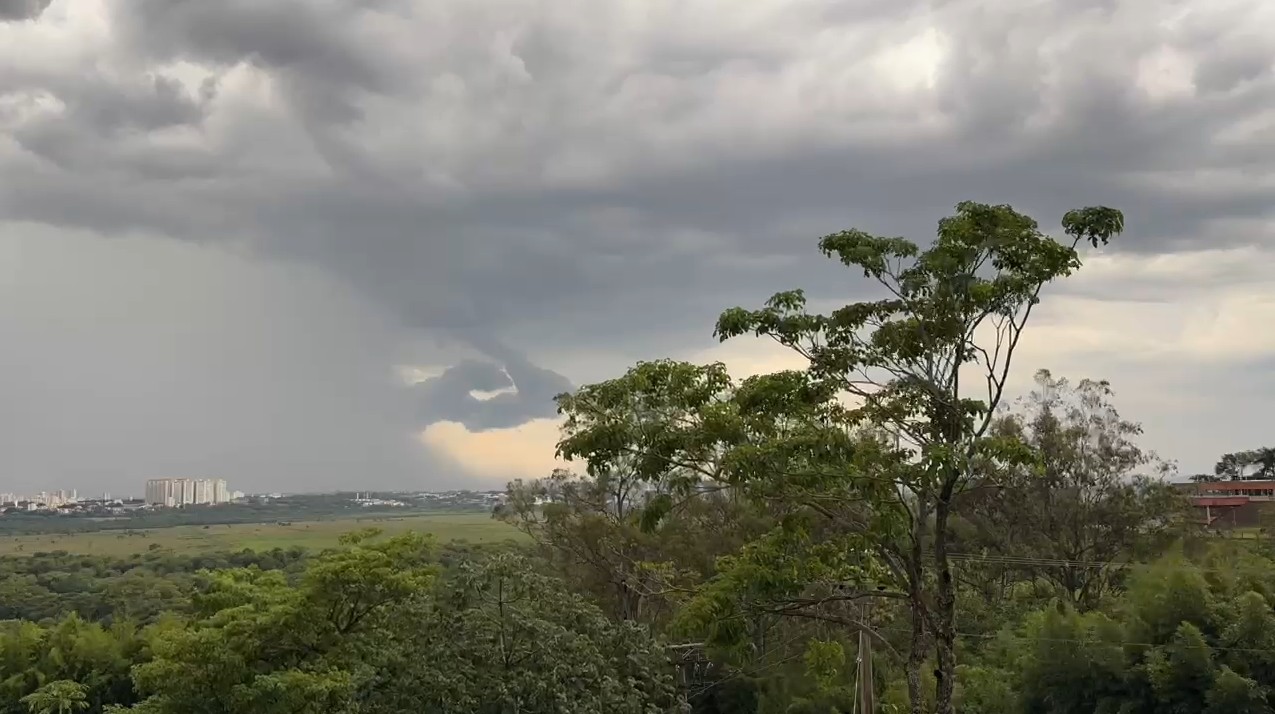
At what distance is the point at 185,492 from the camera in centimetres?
16688

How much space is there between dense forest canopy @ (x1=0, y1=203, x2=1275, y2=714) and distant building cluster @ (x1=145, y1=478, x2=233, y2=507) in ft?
484

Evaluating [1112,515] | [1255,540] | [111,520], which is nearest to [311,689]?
[1112,515]

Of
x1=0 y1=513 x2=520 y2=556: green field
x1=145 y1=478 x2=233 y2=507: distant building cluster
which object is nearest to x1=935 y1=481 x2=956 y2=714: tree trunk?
x1=0 y1=513 x2=520 y2=556: green field

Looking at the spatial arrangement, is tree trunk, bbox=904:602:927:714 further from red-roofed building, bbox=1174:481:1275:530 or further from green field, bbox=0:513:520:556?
green field, bbox=0:513:520:556

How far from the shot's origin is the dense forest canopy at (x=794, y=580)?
9.66 metres

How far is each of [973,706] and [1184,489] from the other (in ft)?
42.7

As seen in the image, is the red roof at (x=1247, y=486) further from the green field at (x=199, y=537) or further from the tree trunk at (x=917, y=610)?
the tree trunk at (x=917, y=610)

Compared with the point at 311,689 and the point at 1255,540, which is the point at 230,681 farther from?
the point at 1255,540

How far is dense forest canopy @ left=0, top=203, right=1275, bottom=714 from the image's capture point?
966cm

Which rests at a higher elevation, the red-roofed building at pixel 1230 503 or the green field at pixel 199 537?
the red-roofed building at pixel 1230 503

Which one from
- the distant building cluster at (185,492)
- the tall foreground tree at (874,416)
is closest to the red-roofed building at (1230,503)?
the tall foreground tree at (874,416)

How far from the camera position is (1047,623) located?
18328 mm

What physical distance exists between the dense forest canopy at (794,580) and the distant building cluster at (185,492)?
484 ft

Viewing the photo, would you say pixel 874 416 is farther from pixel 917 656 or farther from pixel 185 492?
pixel 185 492
